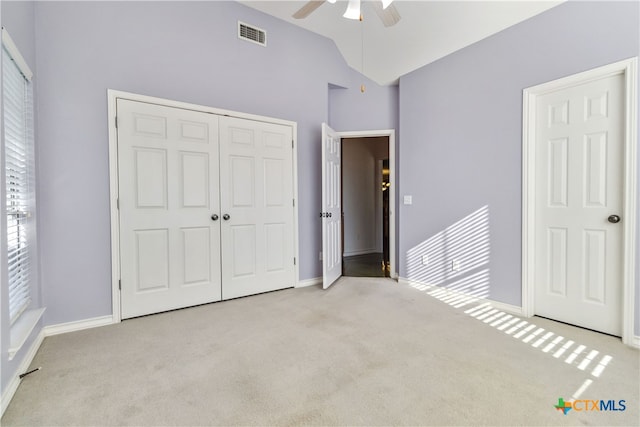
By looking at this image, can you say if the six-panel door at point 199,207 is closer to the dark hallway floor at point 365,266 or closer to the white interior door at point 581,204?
the dark hallway floor at point 365,266

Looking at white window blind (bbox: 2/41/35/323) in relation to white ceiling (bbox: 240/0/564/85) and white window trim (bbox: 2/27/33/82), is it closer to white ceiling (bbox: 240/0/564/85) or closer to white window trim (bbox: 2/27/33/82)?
white window trim (bbox: 2/27/33/82)

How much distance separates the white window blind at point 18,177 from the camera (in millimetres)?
1872

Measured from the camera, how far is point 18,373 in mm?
1775

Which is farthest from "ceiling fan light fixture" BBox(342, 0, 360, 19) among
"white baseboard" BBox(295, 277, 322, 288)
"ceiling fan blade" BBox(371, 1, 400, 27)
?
"white baseboard" BBox(295, 277, 322, 288)

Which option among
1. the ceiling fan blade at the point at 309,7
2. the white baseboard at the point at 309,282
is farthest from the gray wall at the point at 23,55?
the white baseboard at the point at 309,282

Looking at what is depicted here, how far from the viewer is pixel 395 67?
3889mm

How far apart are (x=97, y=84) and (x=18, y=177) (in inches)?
40.6

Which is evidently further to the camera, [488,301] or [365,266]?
[365,266]

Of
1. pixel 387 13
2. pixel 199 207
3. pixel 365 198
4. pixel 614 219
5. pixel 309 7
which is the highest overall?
pixel 309 7

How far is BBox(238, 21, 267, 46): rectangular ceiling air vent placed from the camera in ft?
11.0

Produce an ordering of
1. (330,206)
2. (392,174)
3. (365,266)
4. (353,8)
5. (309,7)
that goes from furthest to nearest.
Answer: (365,266), (392,174), (330,206), (309,7), (353,8)

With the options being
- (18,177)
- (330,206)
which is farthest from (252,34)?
(18,177)

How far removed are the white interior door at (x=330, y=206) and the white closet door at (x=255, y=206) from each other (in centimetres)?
42

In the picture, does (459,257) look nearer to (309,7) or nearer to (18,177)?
(309,7)
